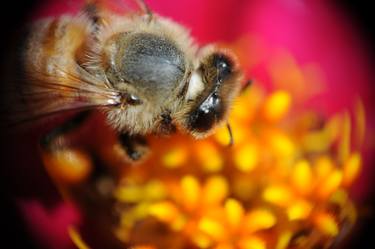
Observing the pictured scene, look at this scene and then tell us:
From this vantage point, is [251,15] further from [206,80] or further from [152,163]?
[206,80]

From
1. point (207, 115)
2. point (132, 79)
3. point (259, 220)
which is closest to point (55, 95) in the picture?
point (132, 79)

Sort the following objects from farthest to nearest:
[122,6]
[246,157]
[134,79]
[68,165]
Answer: [246,157], [68,165], [122,6], [134,79]

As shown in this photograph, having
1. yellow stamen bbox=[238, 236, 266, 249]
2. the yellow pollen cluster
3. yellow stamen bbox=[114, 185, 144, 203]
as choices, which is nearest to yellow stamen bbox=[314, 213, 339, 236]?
the yellow pollen cluster

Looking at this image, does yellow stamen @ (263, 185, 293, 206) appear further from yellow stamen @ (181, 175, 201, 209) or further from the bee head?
the bee head

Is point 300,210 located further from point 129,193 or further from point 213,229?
point 129,193

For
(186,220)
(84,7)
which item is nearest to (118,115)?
(84,7)

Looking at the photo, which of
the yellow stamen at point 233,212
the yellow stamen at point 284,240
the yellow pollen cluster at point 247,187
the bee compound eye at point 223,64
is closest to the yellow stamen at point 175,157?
the yellow pollen cluster at point 247,187
